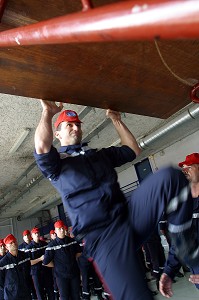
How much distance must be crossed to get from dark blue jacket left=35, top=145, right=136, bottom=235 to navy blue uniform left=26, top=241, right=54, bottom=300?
19.7ft

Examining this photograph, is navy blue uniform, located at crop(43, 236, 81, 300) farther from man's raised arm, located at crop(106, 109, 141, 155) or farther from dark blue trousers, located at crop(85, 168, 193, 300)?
dark blue trousers, located at crop(85, 168, 193, 300)

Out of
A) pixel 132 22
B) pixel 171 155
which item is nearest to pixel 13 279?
pixel 132 22

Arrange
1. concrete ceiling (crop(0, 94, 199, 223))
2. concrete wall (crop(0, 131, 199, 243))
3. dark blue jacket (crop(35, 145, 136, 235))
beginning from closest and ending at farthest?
dark blue jacket (crop(35, 145, 136, 235)) < concrete ceiling (crop(0, 94, 199, 223)) < concrete wall (crop(0, 131, 199, 243))

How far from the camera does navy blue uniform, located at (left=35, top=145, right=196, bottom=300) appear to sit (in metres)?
1.45

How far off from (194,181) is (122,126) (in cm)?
119

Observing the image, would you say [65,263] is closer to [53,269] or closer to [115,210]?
[53,269]

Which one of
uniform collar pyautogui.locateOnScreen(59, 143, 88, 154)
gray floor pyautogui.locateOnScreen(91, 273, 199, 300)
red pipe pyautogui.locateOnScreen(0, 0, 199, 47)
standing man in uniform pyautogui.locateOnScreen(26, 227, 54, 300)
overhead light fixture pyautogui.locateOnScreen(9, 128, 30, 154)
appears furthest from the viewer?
standing man in uniform pyautogui.locateOnScreen(26, 227, 54, 300)

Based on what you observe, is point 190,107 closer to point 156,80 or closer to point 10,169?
point 156,80

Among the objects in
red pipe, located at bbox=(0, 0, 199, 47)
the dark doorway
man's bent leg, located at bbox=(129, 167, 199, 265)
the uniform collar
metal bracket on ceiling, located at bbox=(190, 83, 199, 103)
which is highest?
the dark doorway

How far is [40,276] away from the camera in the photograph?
7.07m

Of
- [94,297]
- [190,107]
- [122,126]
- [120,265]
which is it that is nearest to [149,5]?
[120,265]

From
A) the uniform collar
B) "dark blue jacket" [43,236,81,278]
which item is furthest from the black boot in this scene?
"dark blue jacket" [43,236,81,278]

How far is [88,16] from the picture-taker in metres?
0.74

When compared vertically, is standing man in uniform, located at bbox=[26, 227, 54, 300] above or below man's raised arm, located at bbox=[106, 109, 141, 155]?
below
